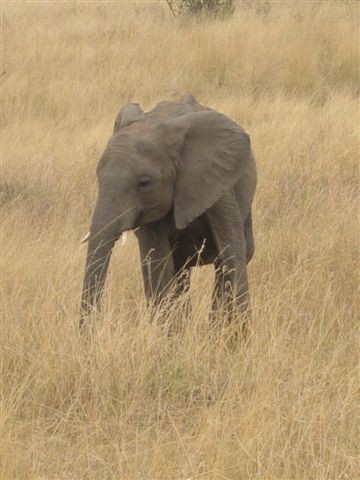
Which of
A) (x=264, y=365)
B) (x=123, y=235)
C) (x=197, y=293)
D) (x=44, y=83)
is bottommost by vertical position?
(x=44, y=83)

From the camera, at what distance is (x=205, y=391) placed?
3842mm

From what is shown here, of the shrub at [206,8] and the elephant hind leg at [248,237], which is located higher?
the elephant hind leg at [248,237]

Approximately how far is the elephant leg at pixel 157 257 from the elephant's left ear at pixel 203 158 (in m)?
0.21

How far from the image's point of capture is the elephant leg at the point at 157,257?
14.2 feet

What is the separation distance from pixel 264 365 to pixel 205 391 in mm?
240

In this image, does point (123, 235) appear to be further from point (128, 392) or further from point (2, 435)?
point (2, 435)

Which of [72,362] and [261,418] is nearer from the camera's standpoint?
[261,418]

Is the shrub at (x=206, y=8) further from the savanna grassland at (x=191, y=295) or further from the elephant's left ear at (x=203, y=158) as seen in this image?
the elephant's left ear at (x=203, y=158)

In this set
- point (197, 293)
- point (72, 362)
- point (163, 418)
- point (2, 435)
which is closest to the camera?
point (2, 435)

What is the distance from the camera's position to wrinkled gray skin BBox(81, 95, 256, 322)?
399 centimetres

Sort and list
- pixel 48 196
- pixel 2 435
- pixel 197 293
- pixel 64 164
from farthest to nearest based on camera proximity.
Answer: pixel 64 164 < pixel 48 196 < pixel 197 293 < pixel 2 435

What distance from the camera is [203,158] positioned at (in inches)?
170

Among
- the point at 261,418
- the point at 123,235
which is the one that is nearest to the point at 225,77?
the point at 123,235

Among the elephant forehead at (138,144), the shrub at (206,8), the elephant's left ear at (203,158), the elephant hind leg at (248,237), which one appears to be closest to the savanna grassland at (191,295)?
the elephant hind leg at (248,237)
